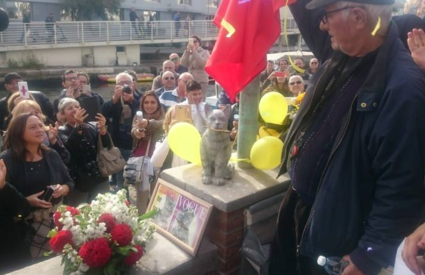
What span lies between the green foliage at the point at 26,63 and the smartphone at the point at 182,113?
57.3 feet

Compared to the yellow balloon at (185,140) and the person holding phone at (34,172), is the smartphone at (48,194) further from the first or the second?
the yellow balloon at (185,140)

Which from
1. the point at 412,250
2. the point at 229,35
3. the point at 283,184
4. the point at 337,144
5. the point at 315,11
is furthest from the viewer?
the point at 283,184

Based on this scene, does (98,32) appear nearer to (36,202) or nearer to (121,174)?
(121,174)

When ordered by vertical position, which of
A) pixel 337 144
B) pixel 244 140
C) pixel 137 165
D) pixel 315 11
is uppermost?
pixel 315 11

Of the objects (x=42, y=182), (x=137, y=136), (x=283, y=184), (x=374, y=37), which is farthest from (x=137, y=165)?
(x=374, y=37)

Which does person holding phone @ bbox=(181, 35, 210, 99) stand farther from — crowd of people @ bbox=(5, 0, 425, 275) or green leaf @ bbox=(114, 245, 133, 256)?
green leaf @ bbox=(114, 245, 133, 256)

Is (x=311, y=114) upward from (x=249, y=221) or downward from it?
upward

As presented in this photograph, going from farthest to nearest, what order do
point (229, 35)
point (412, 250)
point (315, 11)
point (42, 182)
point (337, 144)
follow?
point (42, 182), point (229, 35), point (315, 11), point (337, 144), point (412, 250)

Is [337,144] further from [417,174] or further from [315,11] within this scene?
[315,11]

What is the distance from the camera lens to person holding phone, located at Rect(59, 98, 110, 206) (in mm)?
4105

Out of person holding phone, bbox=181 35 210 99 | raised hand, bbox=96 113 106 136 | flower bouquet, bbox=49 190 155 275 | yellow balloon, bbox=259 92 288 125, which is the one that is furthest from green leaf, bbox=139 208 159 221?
person holding phone, bbox=181 35 210 99

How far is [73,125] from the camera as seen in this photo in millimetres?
4297

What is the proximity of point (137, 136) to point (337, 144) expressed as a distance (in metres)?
3.09

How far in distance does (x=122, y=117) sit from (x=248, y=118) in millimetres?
3074
